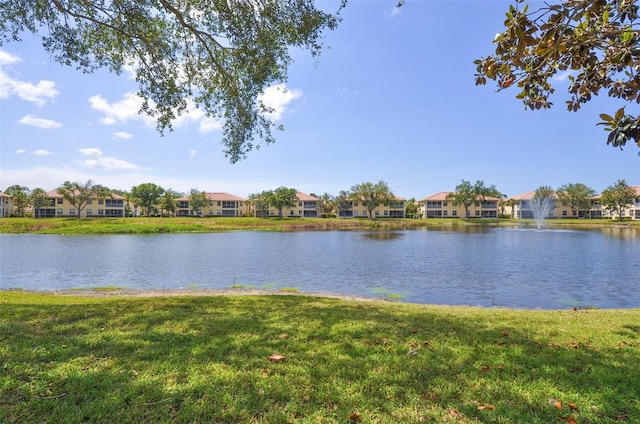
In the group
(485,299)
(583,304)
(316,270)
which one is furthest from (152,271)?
(583,304)

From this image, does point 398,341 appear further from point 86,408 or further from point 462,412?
point 86,408

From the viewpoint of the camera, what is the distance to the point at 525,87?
557cm

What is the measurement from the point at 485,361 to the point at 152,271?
2229cm

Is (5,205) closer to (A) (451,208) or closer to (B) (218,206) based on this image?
(B) (218,206)

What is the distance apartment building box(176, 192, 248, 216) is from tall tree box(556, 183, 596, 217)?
3575 inches

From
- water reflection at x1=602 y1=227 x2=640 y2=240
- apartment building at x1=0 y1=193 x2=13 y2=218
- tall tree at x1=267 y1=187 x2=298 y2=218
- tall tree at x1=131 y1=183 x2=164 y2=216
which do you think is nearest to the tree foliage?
water reflection at x1=602 y1=227 x2=640 y2=240

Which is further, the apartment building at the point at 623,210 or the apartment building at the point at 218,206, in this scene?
the apartment building at the point at 218,206

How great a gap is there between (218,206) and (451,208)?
7157 cm

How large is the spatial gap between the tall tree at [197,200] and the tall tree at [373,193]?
41.0 m

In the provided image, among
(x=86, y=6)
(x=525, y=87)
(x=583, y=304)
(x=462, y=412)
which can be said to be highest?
(x=86, y=6)

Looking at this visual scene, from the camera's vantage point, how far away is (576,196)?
98.8 metres

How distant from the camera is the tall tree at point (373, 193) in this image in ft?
317

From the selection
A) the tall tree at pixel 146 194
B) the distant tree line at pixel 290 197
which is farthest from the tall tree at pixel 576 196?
the tall tree at pixel 146 194

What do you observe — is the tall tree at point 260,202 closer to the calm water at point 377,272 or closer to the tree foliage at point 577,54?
the calm water at point 377,272
